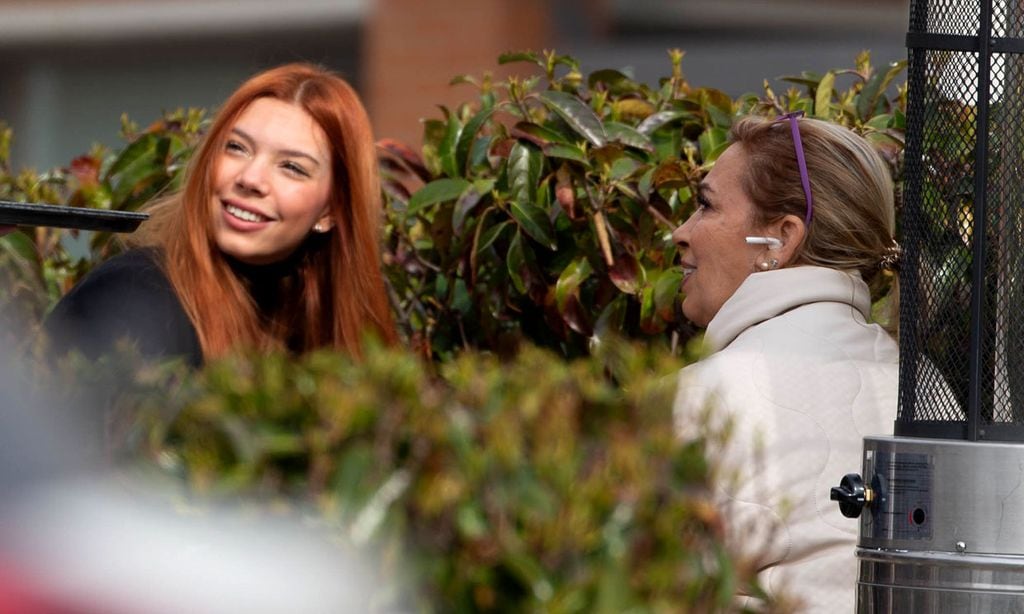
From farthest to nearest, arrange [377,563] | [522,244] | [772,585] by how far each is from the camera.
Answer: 1. [522,244]
2. [772,585]
3. [377,563]

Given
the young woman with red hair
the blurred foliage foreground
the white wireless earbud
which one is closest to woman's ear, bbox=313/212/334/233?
the young woman with red hair

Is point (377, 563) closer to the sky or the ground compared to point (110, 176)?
closer to the ground

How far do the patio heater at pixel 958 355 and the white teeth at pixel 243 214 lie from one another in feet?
5.75

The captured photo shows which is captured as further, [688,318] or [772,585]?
[688,318]

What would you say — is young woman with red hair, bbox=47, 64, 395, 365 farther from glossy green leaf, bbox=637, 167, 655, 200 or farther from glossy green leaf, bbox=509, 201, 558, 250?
glossy green leaf, bbox=637, 167, 655, 200

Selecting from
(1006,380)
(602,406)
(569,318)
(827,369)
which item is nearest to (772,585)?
(827,369)

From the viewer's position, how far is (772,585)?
3.01m

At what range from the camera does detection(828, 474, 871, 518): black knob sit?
2.50 m

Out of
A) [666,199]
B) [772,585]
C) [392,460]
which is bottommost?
[772,585]

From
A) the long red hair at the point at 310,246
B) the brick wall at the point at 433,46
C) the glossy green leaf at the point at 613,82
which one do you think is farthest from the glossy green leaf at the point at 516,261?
the brick wall at the point at 433,46

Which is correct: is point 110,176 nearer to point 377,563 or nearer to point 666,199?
point 666,199

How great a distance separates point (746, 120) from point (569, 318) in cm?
62

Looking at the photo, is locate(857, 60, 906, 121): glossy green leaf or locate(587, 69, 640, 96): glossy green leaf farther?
locate(587, 69, 640, 96): glossy green leaf

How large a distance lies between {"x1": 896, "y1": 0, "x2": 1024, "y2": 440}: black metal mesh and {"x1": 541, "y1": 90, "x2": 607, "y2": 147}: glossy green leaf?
1256 millimetres
